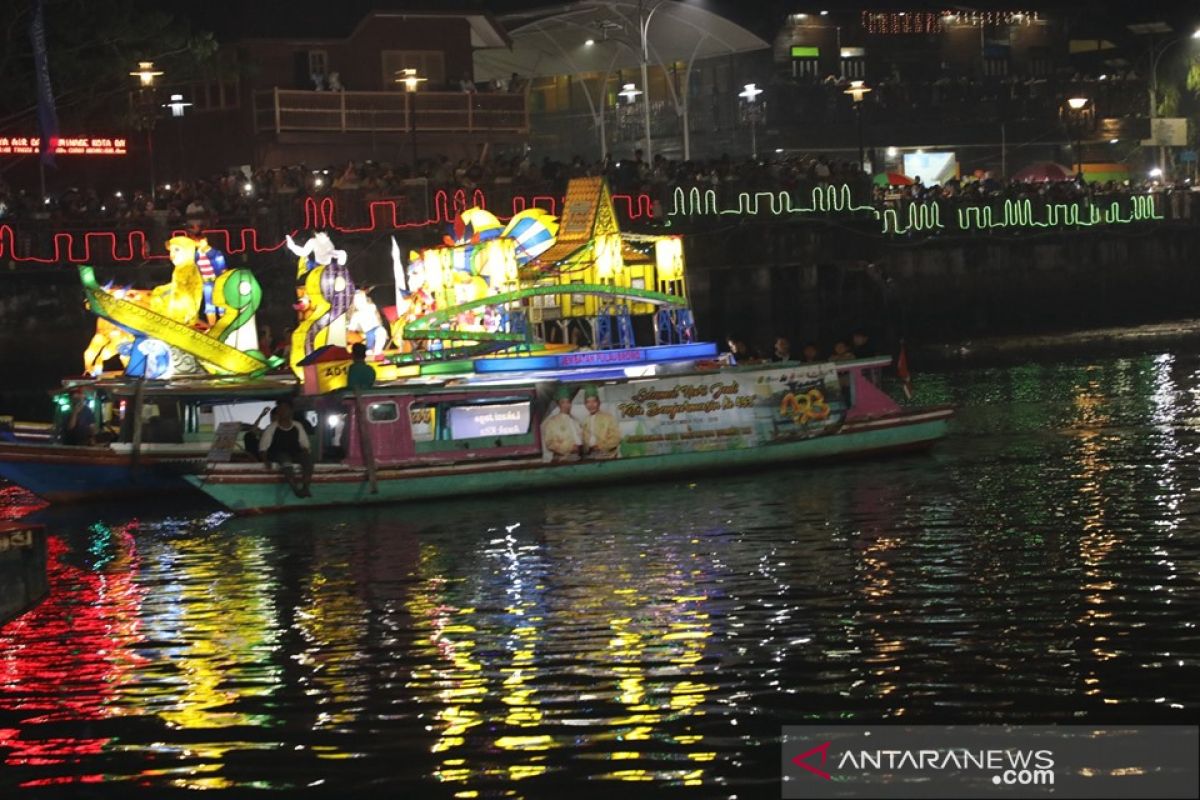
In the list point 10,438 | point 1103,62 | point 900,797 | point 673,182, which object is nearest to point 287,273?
point 673,182

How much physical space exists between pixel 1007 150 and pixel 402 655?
63.1 m

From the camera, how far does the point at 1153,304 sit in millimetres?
67000

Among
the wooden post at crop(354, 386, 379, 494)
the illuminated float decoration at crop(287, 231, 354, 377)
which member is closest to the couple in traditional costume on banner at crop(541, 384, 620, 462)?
the wooden post at crop(354, 386, 379, 494)

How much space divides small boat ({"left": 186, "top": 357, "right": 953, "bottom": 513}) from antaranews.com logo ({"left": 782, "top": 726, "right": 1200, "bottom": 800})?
49.5 feet

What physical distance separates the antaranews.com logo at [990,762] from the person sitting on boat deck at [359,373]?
15561 millimetres

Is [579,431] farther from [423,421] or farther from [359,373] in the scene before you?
[359,373]

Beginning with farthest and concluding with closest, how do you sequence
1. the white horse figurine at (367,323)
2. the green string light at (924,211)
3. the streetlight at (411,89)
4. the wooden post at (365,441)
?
the green string light at (924,211) → the streetlight at (411,89) → the white horse figurine at (367,323) → the wooden post at (365,441)

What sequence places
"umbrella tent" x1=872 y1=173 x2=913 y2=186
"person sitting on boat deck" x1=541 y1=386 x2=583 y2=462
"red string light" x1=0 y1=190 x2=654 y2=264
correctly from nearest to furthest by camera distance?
"person sitting on boat deck" x1=541 y1=386 x2=583 y2=462, "red string light" x1=0 y1=190 x2=654 y2=264, "umbrella tent" x1=872 y1=173 x2=913 y2=186

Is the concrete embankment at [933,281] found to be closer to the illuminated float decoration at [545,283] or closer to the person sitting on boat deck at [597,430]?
the illuminated float decoration at [545,283]

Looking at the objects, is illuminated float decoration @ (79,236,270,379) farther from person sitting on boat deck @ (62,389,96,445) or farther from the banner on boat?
the banner on boat

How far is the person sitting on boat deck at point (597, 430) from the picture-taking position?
30953 mm

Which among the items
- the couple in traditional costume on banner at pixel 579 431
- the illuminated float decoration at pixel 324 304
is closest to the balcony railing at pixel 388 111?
the illuminated float decoration at pixel 324 304

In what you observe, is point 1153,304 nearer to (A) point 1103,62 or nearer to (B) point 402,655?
(A) point 1103,62

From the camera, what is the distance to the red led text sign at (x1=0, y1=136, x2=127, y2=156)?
173ft
